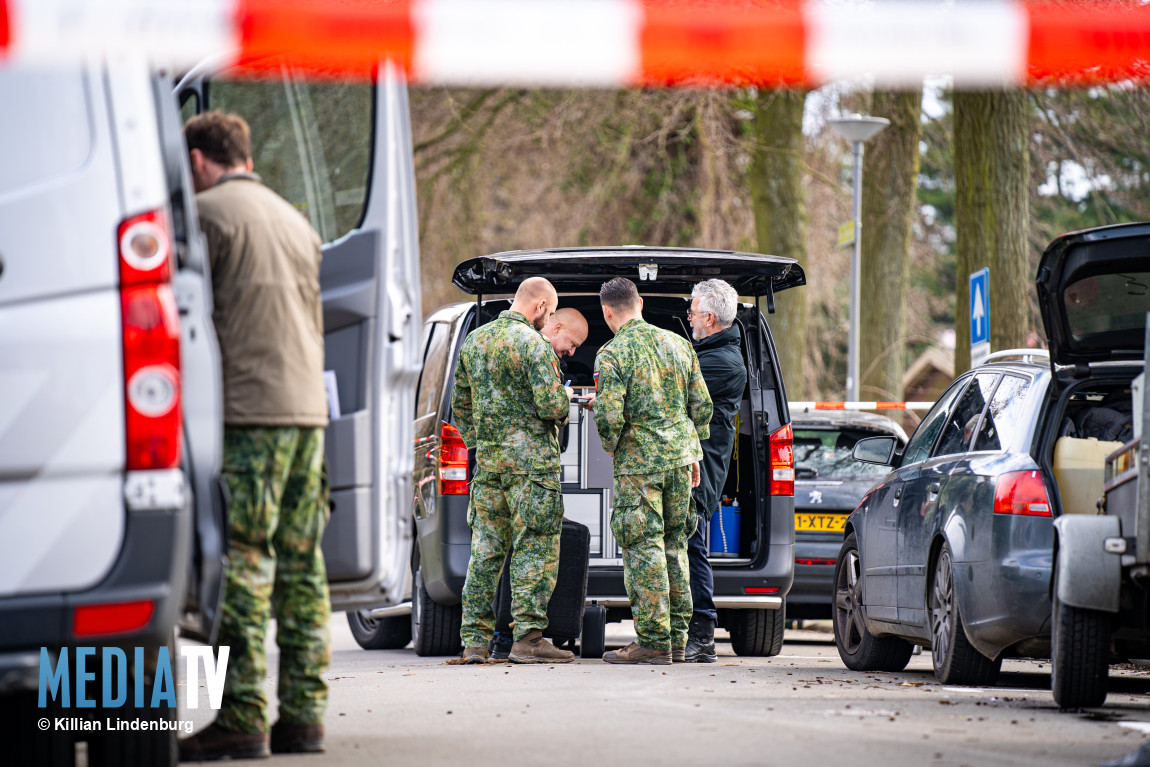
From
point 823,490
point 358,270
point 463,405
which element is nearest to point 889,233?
point 823,490

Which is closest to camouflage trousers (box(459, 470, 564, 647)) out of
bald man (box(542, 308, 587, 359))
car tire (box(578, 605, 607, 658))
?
car tire (box(578, 605, 607, 658))

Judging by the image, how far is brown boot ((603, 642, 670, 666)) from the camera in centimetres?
871

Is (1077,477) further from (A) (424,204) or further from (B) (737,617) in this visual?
(A) (424,204)

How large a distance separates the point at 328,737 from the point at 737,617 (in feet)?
15.1

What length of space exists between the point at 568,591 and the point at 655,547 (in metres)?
0.54

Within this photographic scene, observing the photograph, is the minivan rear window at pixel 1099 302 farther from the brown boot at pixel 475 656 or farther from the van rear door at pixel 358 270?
the brown boot at pixel 475 656

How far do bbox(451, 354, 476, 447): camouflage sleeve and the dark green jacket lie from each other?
1.27 metres

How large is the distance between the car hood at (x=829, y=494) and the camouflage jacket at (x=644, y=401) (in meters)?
3.06

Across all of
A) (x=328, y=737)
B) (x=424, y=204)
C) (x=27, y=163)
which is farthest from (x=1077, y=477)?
(x=424, y=204)

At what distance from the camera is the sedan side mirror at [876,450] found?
28.8ft

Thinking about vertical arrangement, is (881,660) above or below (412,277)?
below

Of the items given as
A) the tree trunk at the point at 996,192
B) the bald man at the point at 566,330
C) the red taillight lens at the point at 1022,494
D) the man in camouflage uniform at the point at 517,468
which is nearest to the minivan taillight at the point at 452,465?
the man in camouflage uniform at the point at 517,468

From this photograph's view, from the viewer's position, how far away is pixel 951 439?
829 centimetres

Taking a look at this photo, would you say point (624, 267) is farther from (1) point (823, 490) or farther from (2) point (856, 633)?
(1) point (823, 490)
